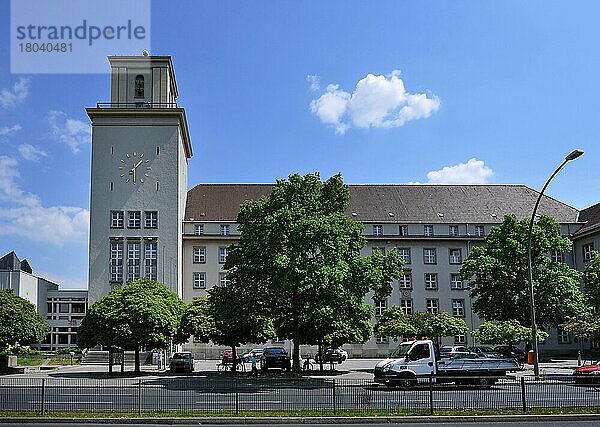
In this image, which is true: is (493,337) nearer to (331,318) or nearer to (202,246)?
(331,318)

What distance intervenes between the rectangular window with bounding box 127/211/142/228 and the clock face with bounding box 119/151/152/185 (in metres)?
3.20

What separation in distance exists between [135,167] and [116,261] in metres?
9.80

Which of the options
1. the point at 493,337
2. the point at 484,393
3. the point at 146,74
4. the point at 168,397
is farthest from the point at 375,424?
the point at 146,74

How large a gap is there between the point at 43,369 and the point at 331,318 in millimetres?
28932

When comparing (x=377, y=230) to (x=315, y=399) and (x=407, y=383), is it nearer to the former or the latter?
(x=407, y=383)

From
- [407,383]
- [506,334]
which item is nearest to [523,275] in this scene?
[506,334]

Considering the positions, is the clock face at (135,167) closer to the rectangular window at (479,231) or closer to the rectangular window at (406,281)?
the rectangular window at (406,281)

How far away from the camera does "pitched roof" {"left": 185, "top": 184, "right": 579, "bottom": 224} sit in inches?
2955

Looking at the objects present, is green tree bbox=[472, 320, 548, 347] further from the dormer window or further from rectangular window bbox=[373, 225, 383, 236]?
the dormer window

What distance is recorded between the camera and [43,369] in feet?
171

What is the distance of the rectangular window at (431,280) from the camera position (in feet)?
242

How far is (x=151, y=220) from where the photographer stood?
221 feet

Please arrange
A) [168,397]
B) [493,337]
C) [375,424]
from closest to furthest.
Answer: [375,424], [168,397], [493,337]

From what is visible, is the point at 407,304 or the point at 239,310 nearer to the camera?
the point at 239,310
